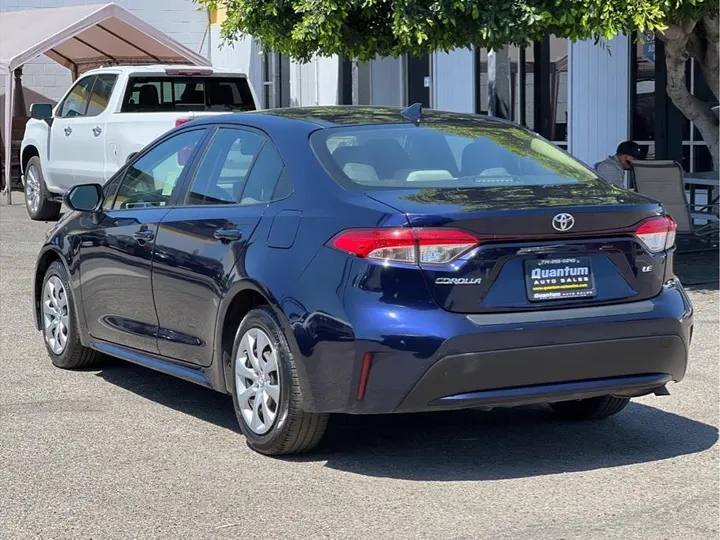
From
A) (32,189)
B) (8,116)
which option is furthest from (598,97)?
(8,116)

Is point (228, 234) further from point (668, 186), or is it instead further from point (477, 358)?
point (668, 186)

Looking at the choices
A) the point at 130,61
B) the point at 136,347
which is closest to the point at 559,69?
the point at 130,61

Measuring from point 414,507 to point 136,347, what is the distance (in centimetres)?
241

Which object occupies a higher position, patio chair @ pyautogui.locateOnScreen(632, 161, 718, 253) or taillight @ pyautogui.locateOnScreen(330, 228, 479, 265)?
taillight @ pyautogui.locateOnScreen(330, 228, 479, 265)

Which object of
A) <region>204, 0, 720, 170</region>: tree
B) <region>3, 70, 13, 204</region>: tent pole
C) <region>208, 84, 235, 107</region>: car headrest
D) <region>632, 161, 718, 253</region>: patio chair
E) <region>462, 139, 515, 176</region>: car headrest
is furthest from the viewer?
<region>3, 70, 13, 204</region>: tent pole

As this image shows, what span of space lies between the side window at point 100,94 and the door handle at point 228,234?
9.79m

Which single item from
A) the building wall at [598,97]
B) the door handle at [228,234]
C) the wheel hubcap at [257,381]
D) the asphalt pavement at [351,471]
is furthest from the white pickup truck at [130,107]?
the wheel hubcap at [257,381]

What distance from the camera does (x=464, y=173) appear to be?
6.29 meters

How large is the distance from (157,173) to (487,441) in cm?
229

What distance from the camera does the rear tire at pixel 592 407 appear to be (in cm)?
688

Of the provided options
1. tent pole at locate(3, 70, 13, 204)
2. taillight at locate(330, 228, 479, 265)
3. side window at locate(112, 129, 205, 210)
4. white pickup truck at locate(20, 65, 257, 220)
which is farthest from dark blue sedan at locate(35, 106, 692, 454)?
tent pole at locate(3, 70, 13, 204)

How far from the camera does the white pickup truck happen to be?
50.5ft

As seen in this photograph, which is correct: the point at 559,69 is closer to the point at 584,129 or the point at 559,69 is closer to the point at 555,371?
the point at 584,129

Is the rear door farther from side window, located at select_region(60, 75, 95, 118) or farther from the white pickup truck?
side window, located at select_region(60, 75, 95, 118)
